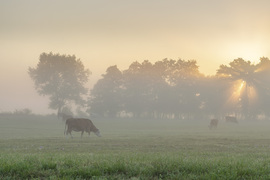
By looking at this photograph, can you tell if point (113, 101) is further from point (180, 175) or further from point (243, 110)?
point (180, 175)

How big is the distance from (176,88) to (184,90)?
3053mm

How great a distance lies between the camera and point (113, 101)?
351ft

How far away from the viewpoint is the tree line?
332 ft

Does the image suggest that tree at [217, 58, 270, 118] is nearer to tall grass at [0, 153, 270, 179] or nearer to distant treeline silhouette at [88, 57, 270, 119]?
distant treeline silhouette at [88, 57, 270, 119]

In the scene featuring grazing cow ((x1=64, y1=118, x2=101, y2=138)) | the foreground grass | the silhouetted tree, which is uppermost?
A: the silhouetted tree

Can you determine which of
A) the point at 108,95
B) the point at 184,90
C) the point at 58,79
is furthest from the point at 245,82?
the point at 58,79

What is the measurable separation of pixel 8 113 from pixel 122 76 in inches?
1829

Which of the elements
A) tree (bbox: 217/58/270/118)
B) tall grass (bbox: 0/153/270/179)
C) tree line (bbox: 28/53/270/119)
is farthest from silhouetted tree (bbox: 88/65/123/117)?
tall grass (bbox: 0/153/270/179)

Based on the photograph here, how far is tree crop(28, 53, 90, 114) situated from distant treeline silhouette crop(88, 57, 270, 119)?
17.2 m

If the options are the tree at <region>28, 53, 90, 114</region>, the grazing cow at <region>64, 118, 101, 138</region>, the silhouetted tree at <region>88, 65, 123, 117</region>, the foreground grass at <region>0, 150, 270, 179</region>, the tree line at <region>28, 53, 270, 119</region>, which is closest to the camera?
the foreground grass at <region>0, 150, 270, 179</region>

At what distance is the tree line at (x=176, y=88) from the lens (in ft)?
332

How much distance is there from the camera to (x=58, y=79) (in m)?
92.1

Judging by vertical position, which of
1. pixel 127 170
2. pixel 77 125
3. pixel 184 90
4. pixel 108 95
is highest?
pixel 184 90

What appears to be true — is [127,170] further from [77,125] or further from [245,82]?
[245,82]
